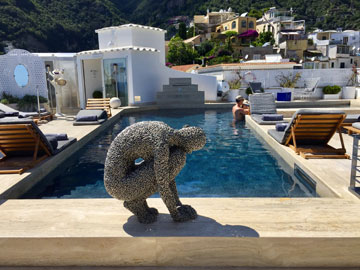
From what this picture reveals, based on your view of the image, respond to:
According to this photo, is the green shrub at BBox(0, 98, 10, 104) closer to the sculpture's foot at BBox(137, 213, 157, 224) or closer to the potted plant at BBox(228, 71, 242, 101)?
the potted plant at BBox(228, 71, 242, 101)

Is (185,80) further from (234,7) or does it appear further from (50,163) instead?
(234,7)

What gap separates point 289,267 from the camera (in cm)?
260

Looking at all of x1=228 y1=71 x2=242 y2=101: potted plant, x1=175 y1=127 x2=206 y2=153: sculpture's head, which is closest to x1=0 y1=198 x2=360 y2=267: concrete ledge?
x1=175 y1=127 x2=206 y2=153: sculpture's head

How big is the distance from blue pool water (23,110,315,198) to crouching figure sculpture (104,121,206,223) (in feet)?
6.80

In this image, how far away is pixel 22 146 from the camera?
5777 millimetres

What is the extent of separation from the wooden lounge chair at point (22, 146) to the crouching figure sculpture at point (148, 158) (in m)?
3.21

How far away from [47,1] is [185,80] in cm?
5468

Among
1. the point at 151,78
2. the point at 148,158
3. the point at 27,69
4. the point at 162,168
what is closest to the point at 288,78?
the point at 151,78

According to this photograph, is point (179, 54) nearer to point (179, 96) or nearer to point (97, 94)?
point (97, 94)

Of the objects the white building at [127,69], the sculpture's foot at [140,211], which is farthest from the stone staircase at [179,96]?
the sculpture's foot at [140,211]

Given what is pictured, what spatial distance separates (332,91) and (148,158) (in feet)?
59.5

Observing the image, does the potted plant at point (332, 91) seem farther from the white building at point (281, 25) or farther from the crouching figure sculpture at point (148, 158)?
the white building at point (281, 25)

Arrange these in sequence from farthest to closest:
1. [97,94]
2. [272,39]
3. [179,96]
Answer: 1. [272,39]
2. [97,94]
3. [179,96]

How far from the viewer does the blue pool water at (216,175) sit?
187 inches
